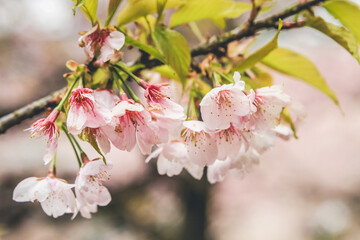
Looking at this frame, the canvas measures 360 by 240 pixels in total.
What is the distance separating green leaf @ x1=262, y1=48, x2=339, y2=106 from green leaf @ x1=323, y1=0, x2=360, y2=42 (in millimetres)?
111

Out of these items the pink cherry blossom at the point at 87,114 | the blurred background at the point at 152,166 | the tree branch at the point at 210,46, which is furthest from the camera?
the blurred background at the point at 152,166

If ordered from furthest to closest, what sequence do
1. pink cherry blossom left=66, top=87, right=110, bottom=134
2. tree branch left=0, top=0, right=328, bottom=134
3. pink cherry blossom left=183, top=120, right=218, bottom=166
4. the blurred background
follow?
the blurred background < tree branch left=0, top=0, right=328, bottom=134 < pink cherry blossom left=183, top=120, right=218, bottom=166 < pink cherry blossom left=66, top=87, right=110, bottom=134

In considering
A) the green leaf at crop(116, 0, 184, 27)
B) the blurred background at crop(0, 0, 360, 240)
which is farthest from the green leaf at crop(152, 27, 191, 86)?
the blurred background at crop(0, 0, 360, 240)

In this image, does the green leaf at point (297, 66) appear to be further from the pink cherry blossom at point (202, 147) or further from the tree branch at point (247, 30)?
the pink cherry blossom at point (202, 147)

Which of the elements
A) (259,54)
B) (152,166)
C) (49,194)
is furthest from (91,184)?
(152,166)

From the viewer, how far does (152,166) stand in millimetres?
4824

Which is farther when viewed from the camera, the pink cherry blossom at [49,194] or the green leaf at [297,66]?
the green leaf at [297,66]

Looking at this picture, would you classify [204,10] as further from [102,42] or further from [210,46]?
[102,42]

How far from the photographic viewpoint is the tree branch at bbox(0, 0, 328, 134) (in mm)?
689

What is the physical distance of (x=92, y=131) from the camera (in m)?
0.52

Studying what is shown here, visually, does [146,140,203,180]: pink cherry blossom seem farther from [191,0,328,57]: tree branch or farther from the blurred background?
the blurred background

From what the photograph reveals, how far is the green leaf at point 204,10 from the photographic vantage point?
708 millimetres

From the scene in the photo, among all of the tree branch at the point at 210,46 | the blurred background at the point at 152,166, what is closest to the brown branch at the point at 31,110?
the tree branch at the point at 210,46

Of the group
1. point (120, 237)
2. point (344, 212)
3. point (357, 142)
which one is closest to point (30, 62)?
point (120, 237)
